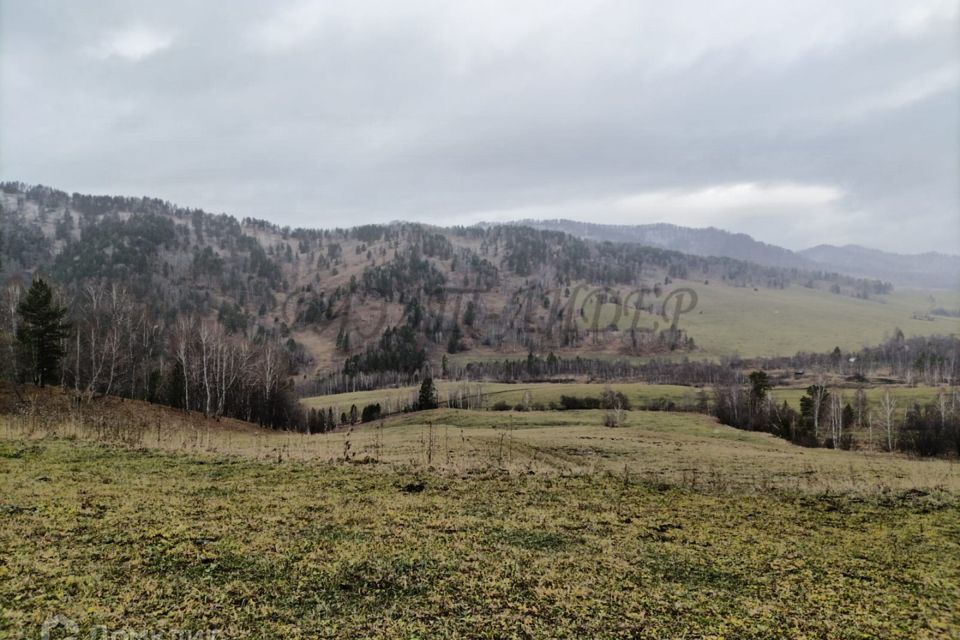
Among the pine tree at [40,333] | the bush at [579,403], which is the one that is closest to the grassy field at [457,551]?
the pine tree at [40,333]

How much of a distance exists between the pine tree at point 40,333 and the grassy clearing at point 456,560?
36747 millimetres

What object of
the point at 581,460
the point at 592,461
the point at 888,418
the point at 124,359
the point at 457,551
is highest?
the point at 457,551

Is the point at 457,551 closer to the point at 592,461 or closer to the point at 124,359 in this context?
the point at 592,461

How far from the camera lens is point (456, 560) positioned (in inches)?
305

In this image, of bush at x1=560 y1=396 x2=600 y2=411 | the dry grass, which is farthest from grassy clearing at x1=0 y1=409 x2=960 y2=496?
bush at x1=560 y1=396 x2=600 y2=411

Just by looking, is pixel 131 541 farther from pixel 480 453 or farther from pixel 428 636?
pixel 480 453

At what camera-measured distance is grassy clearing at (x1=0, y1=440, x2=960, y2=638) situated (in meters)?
5.88

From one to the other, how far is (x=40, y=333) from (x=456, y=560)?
47960 millimetres

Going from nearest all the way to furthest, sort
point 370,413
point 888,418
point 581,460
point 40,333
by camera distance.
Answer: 1. point 581,460
2. point 40,333
3. point 888,418
4. point 370,413

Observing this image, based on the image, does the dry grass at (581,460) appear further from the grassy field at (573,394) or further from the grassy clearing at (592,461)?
the grassy field at (573,394)

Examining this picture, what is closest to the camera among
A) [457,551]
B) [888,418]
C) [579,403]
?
[457,551]

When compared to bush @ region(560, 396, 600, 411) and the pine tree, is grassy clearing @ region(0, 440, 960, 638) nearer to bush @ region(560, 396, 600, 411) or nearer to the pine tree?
the pine tree

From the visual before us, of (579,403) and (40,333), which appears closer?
(40,333)

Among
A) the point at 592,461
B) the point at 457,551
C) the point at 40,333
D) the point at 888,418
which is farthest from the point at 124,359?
the point at 888,418
